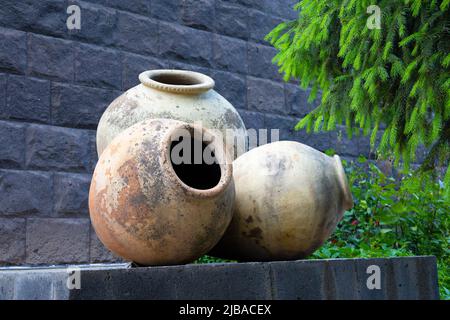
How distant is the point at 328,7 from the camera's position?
447cm

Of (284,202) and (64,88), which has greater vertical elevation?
(64,88)

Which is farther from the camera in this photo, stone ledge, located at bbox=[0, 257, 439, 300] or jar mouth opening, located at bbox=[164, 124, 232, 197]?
jar mouth opening, located at bbox=[164, 124, 232, 197]

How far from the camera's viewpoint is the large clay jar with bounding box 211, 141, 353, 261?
2715 mm

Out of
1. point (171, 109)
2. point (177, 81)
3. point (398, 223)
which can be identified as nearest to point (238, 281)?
point (171, 109)

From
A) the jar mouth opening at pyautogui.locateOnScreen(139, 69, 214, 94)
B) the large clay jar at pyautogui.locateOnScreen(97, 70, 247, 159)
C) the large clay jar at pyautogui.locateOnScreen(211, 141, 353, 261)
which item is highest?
the jar mouth opening at pyautogui.locateOnScreen(139, 69, 214, 94)

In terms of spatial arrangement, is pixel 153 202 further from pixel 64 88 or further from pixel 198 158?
pixel 64 88

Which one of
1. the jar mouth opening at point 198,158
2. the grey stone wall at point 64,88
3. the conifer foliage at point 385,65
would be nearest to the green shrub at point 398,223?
the conifer foliage at point 385,65

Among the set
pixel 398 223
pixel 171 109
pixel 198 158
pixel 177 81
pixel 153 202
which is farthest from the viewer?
pixel 398 223

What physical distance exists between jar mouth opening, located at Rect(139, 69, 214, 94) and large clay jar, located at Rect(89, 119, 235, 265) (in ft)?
2.06

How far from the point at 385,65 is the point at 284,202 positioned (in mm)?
1723

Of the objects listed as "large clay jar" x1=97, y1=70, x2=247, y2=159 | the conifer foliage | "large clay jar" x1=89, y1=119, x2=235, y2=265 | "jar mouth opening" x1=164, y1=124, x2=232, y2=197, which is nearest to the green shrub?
the conifer foliage

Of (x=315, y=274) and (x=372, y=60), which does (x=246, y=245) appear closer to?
(x=315, y=274)

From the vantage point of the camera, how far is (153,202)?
2322mm

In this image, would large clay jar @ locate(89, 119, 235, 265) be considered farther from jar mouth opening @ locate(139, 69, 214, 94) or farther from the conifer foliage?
the conifer foliage
